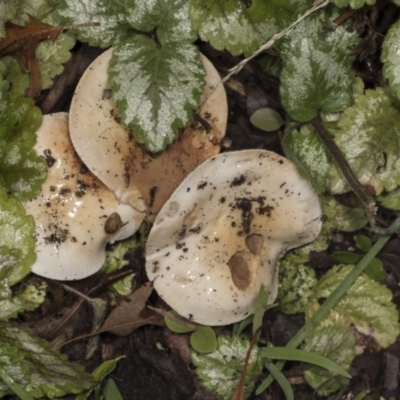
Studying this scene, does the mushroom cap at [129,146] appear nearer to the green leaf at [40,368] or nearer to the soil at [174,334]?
the soil at [174,334]

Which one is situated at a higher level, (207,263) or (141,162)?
(141,162)

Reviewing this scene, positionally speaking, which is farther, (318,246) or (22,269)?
(318,246)

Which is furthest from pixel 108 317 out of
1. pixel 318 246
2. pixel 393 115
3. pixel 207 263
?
pixel 393 115

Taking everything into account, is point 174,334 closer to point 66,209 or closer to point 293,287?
point 293,287

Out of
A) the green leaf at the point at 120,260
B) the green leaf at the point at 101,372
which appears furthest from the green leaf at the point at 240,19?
the green leaf at the point at 101,372

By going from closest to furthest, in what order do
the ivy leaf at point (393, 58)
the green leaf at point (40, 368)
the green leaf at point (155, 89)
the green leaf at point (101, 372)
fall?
the ivy leaf at point (393, 58), the green leaf at point (155, 89), the green leaf at point (40, 368), the green leaf at point (101, 372)

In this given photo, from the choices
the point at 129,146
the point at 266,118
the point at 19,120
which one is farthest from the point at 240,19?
the point at 19,120

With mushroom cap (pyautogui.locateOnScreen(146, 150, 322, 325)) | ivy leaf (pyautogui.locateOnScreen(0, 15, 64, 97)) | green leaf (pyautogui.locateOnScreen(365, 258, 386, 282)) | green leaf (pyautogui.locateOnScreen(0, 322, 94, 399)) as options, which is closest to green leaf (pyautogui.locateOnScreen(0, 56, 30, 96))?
ivy leaf (pyautogui.locateOnScreen(0, 15, 64, 97))

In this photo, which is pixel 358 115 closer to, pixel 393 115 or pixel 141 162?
pixel 393 115
